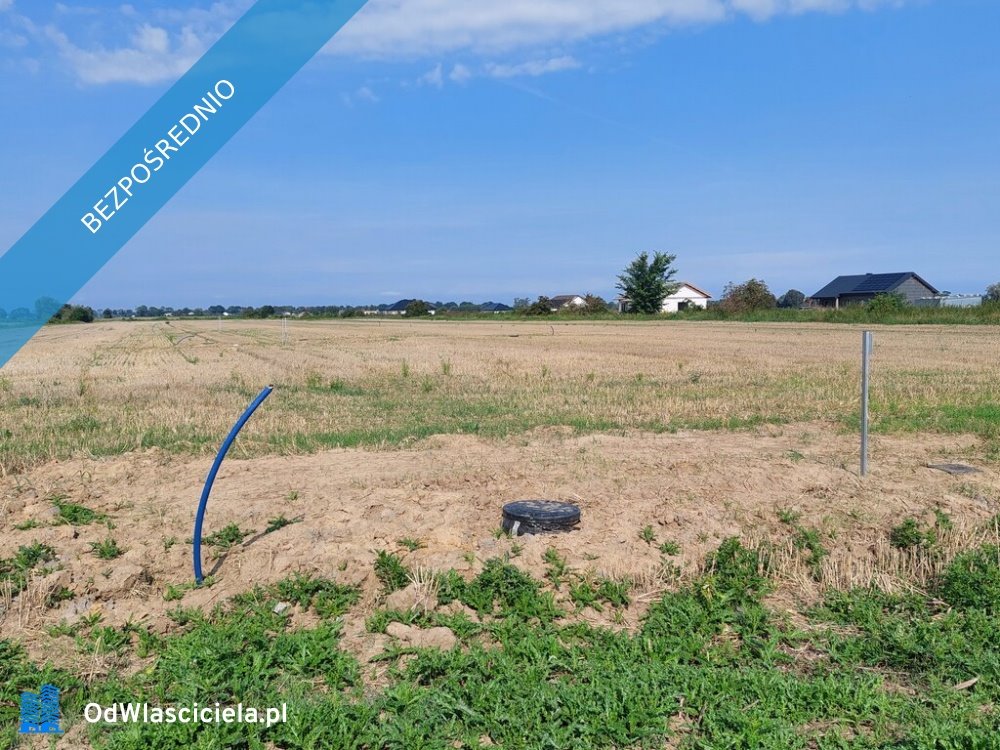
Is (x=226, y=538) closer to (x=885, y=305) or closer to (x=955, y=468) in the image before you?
(x=955, y=468)

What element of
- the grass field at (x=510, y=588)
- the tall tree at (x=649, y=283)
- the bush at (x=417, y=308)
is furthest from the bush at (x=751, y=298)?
the grass field at (x=510, y=588)

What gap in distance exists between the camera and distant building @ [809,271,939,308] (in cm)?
7256

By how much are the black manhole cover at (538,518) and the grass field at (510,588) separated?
0.42ft

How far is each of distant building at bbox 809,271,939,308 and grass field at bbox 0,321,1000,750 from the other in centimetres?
6928

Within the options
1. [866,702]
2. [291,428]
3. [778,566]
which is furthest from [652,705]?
[291,428]

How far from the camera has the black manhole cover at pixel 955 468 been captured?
8394 millimetres

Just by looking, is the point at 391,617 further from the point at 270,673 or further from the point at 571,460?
the point at 571,460

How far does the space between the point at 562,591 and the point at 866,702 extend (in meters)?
2.09

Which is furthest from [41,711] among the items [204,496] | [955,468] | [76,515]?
[955,468]

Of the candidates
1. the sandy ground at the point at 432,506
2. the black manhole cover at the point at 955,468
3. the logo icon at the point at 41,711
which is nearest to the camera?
the logo icon at the point at 41,711

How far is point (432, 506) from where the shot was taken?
683 cm

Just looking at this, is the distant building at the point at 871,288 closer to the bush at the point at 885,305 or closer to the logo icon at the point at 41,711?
the bush at the point at 885,305

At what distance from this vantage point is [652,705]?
3961mm

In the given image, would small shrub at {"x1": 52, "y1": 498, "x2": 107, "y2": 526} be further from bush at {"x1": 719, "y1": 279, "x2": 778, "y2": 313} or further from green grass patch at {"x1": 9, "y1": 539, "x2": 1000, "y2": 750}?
bush at {"x1": 719, "y1": 279, "x2": 778, "y2": 313}
